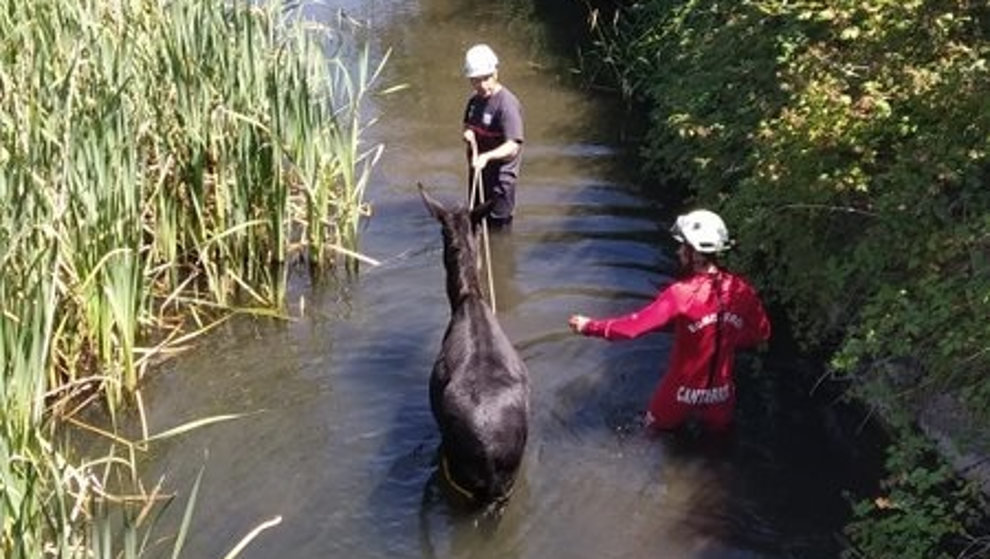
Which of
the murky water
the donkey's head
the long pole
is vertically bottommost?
the murky water

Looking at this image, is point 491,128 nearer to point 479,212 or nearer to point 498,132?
point 498,132

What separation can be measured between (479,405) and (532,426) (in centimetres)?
124

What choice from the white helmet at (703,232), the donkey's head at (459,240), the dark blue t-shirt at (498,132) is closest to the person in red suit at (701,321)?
the white helmet at (703,232)

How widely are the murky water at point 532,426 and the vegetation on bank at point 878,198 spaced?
0.52 m

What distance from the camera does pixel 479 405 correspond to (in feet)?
17.9

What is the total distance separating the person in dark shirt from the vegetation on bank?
1141 mm

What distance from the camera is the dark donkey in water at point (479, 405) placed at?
5473 millimetres

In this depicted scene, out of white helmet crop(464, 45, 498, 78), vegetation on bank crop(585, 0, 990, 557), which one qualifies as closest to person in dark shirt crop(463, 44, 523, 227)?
white helmet crop(464, 45, 498, 78)

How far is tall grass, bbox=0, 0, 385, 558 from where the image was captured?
224 inches

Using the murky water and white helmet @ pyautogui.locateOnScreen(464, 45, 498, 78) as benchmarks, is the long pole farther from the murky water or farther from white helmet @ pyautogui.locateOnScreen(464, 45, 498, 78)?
white helmet @ pyautogui.locateOnScreen(464, 45, 498, 78)

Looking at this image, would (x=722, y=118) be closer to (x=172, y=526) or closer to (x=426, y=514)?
(x=426, y=514)

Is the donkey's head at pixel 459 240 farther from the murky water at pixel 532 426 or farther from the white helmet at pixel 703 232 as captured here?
the white helmet at pixel 703 232

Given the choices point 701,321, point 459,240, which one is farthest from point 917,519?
point 459,240

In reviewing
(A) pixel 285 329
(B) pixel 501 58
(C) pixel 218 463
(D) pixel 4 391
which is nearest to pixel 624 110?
(B) pixel 501 58
